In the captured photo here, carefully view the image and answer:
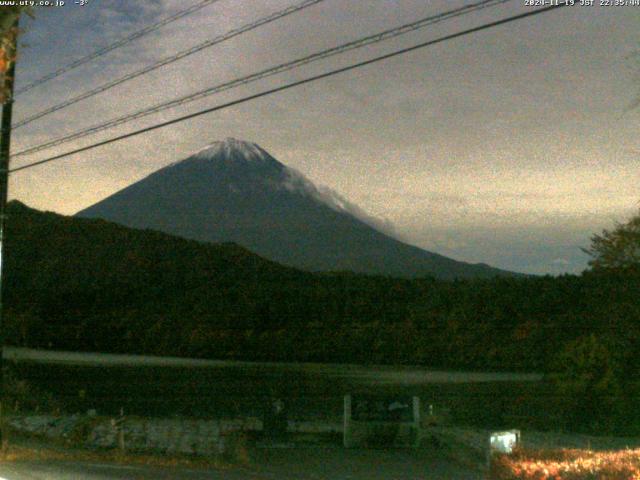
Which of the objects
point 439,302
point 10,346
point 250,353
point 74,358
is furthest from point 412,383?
point 10,346

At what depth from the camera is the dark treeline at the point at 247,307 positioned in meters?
48.4

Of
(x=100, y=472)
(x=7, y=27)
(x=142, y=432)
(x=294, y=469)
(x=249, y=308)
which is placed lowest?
(x=294, y=469)

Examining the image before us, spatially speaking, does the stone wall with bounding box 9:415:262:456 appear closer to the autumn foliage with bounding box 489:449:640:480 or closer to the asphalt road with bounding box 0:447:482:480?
the asphalt road with bounding box 0:447:482:480

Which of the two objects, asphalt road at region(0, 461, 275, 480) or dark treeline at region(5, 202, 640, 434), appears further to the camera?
dark treeline at region(5, 202, 640, 434)

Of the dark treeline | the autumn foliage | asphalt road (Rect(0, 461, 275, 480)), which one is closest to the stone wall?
asphalt road (Rect(0, 461, 275, 480))

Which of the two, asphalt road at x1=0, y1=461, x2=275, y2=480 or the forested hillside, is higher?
the forested hillside

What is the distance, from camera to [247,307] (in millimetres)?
57156

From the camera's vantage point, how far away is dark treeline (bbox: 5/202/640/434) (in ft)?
159

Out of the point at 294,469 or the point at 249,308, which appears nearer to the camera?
the point at 294,469

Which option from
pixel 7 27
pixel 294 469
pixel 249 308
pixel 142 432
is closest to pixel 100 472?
pixel 294 469

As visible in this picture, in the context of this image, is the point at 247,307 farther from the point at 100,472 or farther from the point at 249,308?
the point at 100,472

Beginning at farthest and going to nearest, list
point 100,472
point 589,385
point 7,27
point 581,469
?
point 589,385
point 100,472
point 581,469
point 7,27

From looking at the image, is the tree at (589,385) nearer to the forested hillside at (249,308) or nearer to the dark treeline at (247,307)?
the dark treeline at (247,307)

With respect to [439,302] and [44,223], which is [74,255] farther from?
[439,302]
